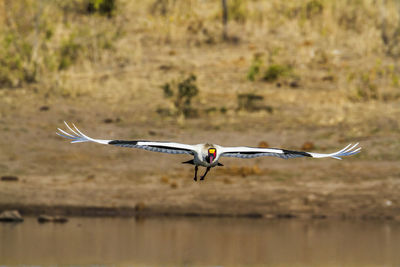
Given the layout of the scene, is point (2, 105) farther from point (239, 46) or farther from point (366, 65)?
point (366, 65)

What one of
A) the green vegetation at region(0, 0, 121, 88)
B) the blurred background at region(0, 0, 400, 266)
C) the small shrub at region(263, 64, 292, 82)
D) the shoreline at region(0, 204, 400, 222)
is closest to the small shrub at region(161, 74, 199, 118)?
the blurred background at region(0, 0, 400, 266)

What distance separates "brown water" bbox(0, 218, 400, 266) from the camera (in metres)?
20.8

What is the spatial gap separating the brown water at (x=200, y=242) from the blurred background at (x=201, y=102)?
374 mm

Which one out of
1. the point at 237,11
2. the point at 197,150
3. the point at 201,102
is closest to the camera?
the point at 197,150

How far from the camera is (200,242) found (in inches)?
864

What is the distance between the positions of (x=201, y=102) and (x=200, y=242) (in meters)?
9.23

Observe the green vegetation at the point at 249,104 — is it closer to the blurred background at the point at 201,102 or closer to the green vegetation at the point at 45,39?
the blurred background at the point at 201,102

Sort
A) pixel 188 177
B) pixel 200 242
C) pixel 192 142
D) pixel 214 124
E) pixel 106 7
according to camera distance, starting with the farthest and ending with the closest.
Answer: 1. pixel 106 7
2. pixel 214 124
3. pixel 192 142
4. pixel 188 177
5. pixel 200 242

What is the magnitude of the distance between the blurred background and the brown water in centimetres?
37

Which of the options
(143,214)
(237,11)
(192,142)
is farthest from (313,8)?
(143,214)

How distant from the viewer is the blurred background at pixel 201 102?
80.3 ft

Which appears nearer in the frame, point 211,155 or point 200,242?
point 211,155

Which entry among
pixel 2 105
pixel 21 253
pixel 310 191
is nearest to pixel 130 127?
pixel 2 105

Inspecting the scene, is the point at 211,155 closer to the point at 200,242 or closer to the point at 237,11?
the point at 200,242
